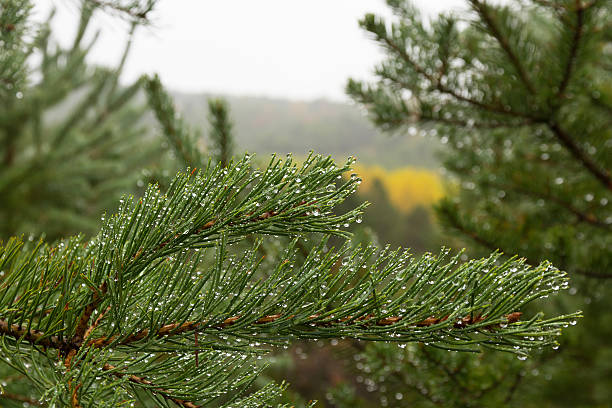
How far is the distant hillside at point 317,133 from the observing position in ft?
197

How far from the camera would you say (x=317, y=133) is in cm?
6588

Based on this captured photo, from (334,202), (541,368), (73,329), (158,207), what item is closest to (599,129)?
(541,368)

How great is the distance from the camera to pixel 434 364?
160 cm

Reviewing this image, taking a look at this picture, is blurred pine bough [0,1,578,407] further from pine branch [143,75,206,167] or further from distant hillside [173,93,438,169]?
distant hillside [173,93,438,169]

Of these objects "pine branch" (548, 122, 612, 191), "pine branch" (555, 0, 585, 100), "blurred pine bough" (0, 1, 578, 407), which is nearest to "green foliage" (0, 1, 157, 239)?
"blurred pine bough" (0, 1, 578, 407)

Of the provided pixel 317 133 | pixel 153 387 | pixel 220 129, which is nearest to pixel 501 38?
pixel 220 129

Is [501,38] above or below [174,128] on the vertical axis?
above

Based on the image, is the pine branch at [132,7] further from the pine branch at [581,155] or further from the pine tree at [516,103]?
the pine branch at [581,155]

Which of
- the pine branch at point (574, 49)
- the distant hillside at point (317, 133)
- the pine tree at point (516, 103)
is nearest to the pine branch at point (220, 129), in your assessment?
the pine tree at point (516, 103)

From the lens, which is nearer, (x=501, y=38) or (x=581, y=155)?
(x=501, y=38)

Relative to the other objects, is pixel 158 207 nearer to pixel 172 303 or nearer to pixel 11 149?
pixel 172 303

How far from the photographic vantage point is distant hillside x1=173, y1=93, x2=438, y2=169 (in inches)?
2368

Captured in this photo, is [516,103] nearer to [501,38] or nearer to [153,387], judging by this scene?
[501,38]

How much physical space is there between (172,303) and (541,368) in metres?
1.93
